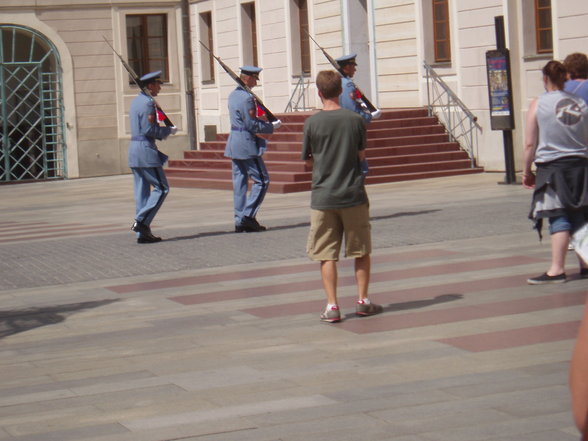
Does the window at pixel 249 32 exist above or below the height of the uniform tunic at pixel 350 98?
above

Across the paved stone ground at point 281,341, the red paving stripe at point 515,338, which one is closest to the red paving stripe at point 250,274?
the paved stone ground at point 281,341

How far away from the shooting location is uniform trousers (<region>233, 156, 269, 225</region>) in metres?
14.3

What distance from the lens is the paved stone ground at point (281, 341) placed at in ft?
18.2

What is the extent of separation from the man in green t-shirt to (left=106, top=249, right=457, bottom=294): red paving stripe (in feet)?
7.84

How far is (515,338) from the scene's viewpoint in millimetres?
7246

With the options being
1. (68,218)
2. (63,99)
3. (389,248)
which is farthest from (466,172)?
(63,99)

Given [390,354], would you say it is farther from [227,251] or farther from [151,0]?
[151,0]

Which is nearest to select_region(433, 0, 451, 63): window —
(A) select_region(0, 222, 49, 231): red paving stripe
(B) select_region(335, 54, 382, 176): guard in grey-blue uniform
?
(A) select_region(0, 222, 49, 231): red paving stripe

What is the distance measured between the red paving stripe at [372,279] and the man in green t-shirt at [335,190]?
1396 millimetres

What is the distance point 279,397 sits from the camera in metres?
6.01

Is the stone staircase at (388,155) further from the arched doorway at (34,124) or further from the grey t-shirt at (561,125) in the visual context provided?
the grey t-shirt at (561,125)

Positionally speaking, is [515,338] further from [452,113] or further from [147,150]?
[452,113]

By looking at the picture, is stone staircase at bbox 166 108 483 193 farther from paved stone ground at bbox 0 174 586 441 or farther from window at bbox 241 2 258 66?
paved stone ground at bbox 0 174 586 441

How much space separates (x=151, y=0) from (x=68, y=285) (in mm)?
23106
